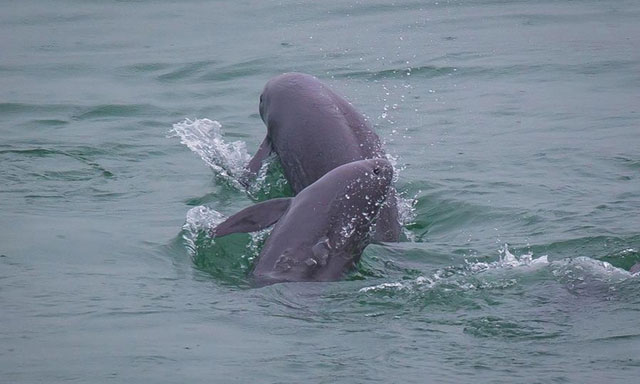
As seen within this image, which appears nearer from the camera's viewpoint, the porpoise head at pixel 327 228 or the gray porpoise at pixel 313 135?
the porpoise head at pixel 327 228

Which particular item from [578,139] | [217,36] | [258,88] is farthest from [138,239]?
[217,36]

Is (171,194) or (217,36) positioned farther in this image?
(217,36)

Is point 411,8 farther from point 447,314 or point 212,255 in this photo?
point 447,314

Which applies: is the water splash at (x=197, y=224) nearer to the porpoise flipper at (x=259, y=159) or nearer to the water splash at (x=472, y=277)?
the porpoise flipper at (x=259, y=159)

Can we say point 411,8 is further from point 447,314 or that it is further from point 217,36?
point 447,314

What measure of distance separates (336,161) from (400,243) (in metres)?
1.01

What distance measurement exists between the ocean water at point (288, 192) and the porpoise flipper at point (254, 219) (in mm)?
177

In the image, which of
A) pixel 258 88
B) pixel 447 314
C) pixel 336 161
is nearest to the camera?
pixel 447 314

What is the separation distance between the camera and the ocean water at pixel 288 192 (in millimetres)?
7375

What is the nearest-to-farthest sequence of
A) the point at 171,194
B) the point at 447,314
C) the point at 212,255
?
the point at 447,314 < the point at 212,255 < the point at 171,194

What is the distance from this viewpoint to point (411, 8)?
20.5 metres

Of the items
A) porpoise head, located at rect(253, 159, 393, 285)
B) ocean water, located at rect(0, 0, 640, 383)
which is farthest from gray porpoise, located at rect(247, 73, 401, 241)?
porpoise head, located at rect(253, 159, 393, 285)

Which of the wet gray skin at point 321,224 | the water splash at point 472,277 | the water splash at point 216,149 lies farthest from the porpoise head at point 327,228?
the water splash at point 216,149

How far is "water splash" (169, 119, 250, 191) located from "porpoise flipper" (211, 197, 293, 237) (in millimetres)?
2224
